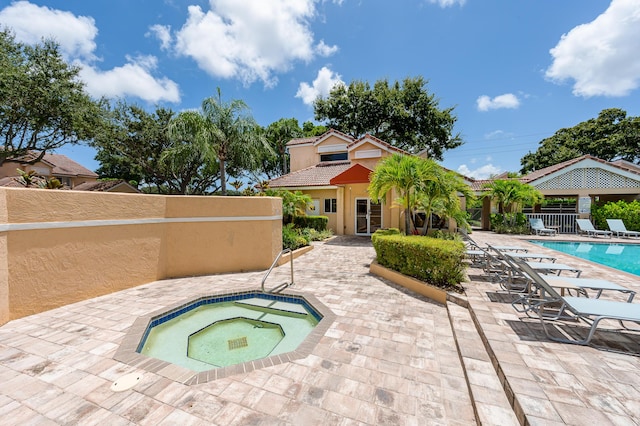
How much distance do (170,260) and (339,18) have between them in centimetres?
1818

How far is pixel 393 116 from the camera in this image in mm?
31656

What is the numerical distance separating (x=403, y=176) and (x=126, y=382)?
10.2 m

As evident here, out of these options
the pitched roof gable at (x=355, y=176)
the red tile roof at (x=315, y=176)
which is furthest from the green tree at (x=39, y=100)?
the pitched roof gable at (x=355, y=176)

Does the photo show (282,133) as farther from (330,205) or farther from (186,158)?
(330,205)

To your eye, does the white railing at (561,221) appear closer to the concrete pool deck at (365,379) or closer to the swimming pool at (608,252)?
the swimming pool at (608,252)

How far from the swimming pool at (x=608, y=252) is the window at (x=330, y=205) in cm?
1400

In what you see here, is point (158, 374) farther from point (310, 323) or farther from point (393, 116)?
point (393, 116)

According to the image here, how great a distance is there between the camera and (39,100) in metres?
17.4

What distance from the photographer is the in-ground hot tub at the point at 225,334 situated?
403 cm

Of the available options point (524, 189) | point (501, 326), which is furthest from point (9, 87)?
point (524, 189)

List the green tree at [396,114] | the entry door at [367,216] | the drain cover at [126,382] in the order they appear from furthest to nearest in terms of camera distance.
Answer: the green tree at [396,114]
the entry door at [367,216]
the drain cover at [126,382]

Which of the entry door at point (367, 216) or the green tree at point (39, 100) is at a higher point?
the green tree at point (39, 100)

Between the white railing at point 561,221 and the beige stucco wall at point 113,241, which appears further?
the white railing at point 561,221

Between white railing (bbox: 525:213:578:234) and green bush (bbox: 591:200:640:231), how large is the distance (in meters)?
1.33
